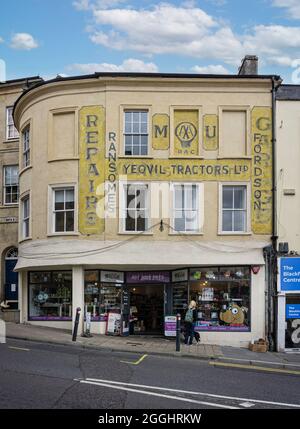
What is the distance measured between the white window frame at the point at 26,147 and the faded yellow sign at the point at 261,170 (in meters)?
9.02

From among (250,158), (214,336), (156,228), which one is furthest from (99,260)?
(250,158)

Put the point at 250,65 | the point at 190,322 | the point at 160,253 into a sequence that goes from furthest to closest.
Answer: the point at 250,65 < the point at 160,253 < the point at 190,322

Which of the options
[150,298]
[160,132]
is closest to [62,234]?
[150,298]

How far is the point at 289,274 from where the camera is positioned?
21312 millimetres

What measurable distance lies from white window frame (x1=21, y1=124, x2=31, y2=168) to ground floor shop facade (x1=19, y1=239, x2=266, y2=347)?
4419mm

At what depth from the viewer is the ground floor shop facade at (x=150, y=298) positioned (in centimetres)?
2184

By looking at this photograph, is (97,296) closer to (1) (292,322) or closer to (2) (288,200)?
(1) (292,322)

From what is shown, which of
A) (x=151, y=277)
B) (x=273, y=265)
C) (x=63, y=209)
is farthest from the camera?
(x=151, y=277)

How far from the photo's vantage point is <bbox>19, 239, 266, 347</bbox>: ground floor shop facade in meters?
21.8

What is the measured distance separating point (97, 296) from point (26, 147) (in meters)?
7.02

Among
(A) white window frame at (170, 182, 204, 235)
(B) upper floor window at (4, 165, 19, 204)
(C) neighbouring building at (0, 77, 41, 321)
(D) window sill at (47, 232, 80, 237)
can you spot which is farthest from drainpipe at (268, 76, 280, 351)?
(B) upper floor window at (4, 165, 19, 204)

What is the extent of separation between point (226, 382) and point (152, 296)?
33.7 feet

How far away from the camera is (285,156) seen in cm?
2244

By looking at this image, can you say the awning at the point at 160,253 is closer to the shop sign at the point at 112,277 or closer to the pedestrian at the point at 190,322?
the shop sign at the point at 112,277
